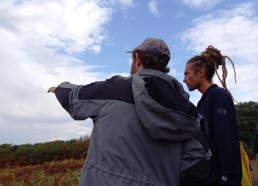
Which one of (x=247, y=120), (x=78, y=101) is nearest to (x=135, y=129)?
(x=78, y=101)

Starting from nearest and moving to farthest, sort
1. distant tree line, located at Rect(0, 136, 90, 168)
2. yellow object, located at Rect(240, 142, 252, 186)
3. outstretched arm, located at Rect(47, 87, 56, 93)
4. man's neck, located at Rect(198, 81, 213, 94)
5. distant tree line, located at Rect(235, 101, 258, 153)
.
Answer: outstretched arm, located at Rect(47, 87, 56, 93)
yellow object, located at Rect(240, 142, 252, 186)
man's neck, located at Rect(198, 81, 213, 94)
distant tree line, located at Rect(0, 136, 90, 168)
distant tree line, located at Rect(235, 101, 258, 153)

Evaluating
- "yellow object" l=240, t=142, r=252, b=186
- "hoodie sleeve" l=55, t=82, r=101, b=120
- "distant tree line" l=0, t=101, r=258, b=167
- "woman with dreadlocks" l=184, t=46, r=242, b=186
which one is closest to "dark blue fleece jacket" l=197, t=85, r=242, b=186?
"woman with dreadlocks" l=184, t=46, r=242, b=186

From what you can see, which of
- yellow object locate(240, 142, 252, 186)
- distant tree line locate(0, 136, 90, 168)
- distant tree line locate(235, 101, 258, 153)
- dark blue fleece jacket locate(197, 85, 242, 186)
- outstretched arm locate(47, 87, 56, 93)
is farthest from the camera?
distant tree line locate(235, 101, 258, 153)

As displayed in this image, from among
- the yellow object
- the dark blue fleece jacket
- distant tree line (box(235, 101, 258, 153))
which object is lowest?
the yellow object

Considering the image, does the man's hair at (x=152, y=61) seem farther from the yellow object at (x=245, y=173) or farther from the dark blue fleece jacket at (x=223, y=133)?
the yellow object at (x=245, y=173)

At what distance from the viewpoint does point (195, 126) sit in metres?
2.62

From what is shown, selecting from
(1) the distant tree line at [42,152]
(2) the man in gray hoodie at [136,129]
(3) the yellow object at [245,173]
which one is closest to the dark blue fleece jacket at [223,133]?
(3) the yellow object at [245,173]

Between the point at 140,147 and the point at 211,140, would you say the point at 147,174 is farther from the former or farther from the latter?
the point at 211,140

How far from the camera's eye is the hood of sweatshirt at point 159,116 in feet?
8.02

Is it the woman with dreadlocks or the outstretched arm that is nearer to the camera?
the outstretched arm

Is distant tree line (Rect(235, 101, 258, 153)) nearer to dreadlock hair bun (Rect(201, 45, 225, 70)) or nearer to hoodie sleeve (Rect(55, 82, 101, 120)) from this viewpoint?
dreadlock hair bun (Rect(201, 45, 225, 70))

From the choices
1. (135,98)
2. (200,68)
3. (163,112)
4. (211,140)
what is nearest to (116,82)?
(135,98)

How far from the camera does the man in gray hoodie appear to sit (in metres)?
2.41

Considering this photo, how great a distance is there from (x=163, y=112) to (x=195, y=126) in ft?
0.89
